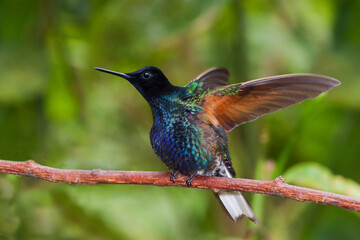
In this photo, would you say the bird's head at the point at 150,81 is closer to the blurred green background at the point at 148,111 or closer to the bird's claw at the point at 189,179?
the bird's claw at the point at 189,179

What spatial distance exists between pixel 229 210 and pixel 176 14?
116cm

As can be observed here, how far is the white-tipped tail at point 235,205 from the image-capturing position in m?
1.97

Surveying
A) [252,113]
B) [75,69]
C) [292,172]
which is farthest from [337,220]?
[75,69]

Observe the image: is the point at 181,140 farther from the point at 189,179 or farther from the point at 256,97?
the point at 256,97

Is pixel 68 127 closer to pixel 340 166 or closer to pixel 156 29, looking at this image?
pixel 156 29

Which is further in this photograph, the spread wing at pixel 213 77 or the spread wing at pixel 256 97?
the spread wing at pixel 213 77

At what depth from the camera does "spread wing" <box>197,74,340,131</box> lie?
170 cm

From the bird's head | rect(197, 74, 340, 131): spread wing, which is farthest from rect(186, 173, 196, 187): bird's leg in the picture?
the bird's head

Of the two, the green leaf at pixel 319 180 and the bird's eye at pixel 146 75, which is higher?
the bird's eye at pixel 146 75

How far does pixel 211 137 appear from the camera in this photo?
1932 millimetres

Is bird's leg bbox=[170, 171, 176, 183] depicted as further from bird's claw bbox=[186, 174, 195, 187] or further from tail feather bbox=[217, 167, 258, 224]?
tail feather bbox=[217, 167, 258, 224]

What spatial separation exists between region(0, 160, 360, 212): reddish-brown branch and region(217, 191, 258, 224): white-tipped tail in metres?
0.37

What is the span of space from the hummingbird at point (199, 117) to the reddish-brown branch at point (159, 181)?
0.26m

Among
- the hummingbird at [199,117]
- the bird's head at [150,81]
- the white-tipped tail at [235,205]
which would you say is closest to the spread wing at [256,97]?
the hummingbird at [199,117]
